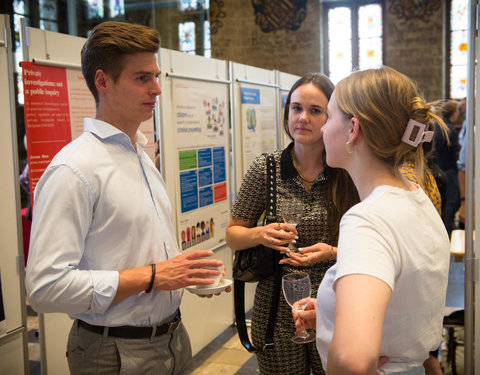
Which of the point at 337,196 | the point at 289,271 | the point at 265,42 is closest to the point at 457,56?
the point at 265,42

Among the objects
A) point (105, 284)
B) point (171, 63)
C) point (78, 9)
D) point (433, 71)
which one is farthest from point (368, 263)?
point (433, 71)

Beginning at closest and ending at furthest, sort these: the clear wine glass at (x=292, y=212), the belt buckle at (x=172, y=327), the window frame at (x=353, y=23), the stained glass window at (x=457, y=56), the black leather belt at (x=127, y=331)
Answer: the black leather belt at (x=127, y=331), the belt buckle at (x=172, y=327), the clear wine glass at (x=292, y=212), the stained glass window at (x=457, y=56), the window frame at (x=353, y=23)

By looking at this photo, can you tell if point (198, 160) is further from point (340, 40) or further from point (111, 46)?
point (340, 40)

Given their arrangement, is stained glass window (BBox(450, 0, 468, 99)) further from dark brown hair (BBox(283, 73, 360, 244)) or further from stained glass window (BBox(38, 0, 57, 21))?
dark brown hair (BBox(283, 73, 360, 244))

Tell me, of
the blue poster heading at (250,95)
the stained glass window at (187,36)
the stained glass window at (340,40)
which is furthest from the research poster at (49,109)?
the stained glass window at (340,40)

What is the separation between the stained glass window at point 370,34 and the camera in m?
11.6

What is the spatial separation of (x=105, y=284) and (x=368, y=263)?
2.52 ft

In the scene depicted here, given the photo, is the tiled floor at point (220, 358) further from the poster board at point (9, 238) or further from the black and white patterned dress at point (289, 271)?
the black and white patterned dress at point (289, 271)

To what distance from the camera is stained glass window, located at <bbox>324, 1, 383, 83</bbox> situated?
1163cm

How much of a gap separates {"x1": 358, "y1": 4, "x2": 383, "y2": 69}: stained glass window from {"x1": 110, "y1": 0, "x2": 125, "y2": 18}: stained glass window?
542 cm

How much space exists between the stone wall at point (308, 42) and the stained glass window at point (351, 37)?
0.33 metres

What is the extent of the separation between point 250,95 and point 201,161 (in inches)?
44.4

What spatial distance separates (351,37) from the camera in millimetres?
11828

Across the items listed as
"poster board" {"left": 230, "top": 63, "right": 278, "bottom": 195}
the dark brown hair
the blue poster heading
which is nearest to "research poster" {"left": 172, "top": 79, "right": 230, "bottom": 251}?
"poster board" {"left": 230, "top": 63, "right": 278, "bottom": 195}
